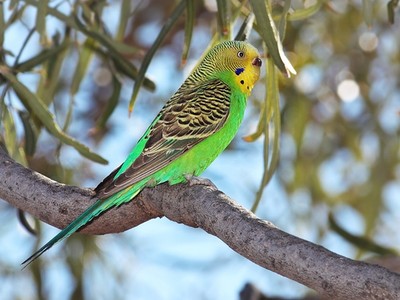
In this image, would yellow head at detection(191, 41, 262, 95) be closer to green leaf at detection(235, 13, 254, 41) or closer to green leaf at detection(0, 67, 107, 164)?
green leaf at detection(235, 13, 254, 41)

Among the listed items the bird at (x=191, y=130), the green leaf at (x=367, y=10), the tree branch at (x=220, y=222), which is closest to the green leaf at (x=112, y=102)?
the bird at (x=191, y=130)

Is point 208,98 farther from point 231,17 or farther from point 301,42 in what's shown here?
point 301,42

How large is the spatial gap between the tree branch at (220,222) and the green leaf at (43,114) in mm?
246

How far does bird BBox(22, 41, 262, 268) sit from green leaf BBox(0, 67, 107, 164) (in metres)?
0.16

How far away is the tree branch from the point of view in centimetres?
160

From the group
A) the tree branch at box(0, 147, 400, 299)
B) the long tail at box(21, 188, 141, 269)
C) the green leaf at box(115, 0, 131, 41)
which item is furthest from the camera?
the green leaf at box(115, 0, 131, 41)

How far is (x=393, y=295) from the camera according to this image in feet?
5.04

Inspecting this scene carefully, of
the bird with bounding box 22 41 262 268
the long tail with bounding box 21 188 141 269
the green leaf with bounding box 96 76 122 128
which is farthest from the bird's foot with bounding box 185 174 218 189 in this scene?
the green leaf with bounding box 96 76 122 128

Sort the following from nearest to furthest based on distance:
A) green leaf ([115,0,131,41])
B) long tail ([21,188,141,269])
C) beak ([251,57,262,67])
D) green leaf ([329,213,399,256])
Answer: long tail ([21,188,141,269]) < beak ([251,57,262,67]) < green leaf ([115,0,131,41]) < green leaf ([329,213,399,256])

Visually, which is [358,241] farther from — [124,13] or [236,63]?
[124,13]

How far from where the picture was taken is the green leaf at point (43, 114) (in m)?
2.51

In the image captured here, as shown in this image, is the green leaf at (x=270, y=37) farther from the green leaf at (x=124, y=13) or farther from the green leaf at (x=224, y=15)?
the green leaf at (x=124, y=13)

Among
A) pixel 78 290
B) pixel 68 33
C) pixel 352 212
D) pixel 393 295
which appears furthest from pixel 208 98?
pixel 352 212

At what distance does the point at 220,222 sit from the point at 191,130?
23.7 inches
